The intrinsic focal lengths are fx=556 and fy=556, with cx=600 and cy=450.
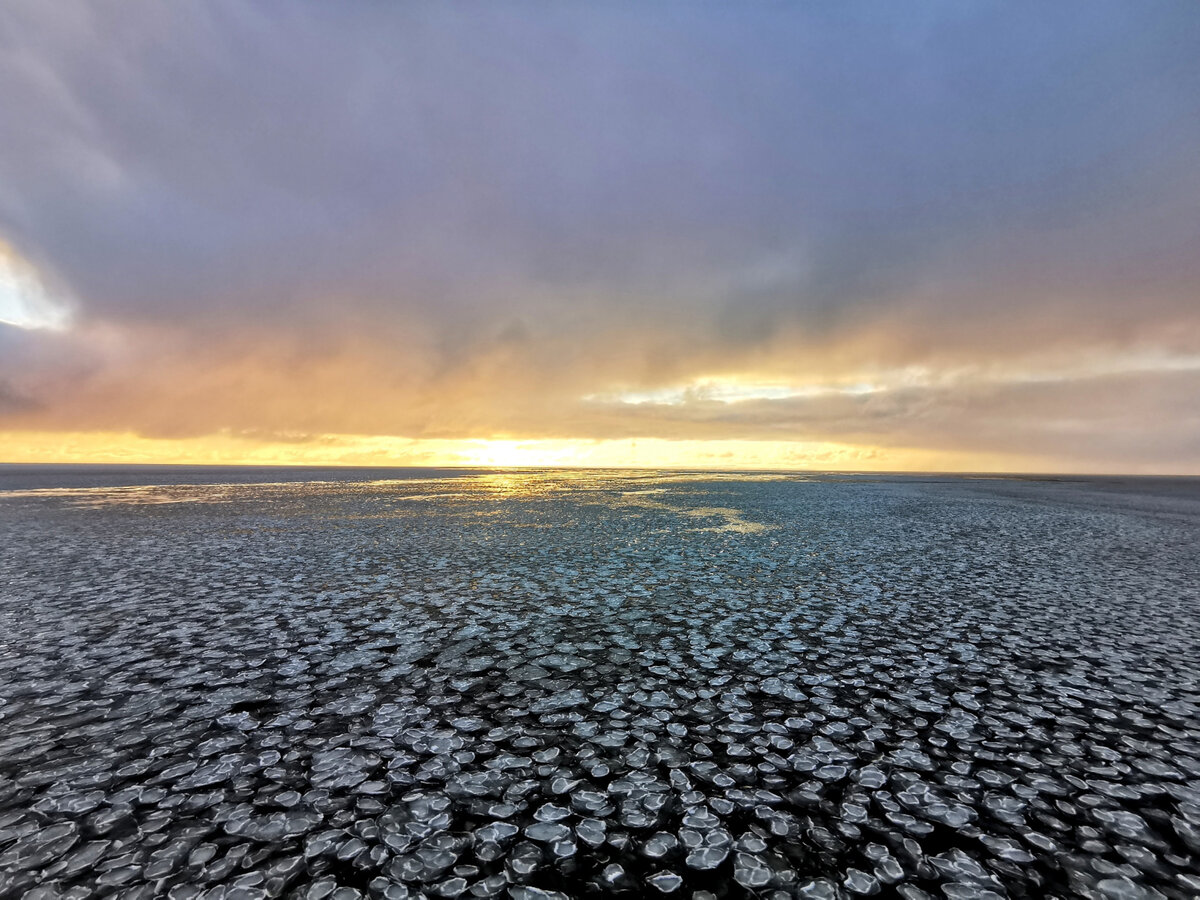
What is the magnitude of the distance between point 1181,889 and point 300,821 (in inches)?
260

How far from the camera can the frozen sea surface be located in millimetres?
4129

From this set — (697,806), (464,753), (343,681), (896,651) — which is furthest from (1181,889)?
(343,681)

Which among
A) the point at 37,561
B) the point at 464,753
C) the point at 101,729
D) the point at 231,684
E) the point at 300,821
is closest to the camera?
the point at 300,821

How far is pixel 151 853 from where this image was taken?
4215 millimetres

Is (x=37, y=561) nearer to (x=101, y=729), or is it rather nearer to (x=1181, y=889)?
(x=101, y=729)

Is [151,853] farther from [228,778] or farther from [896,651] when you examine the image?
[896,651]

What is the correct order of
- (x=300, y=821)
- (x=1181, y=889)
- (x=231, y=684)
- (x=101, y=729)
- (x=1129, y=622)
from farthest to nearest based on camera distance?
(x=1129, y=622) → (x=231, y=684) → (x=101, y=729) → (x=300, y=821) → (x=1181, y=889)

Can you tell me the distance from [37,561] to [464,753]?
18.7 meters

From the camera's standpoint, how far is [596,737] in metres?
6.12

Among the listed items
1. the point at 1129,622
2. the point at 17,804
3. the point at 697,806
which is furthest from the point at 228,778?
the point at 1129,622

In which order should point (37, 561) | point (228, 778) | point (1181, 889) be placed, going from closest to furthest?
point (1181, 889) < point (228, 778) < point (37, 561)

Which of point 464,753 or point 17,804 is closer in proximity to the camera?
point 17,804

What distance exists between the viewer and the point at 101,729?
619cm

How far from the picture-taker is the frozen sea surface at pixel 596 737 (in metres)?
4.13
